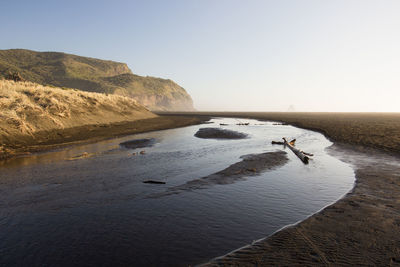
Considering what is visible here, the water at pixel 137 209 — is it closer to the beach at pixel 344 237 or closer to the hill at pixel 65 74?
the beach at pixel 344 237

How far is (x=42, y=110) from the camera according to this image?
2700 cm

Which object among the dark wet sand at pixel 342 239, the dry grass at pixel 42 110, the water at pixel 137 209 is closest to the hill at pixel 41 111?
the dry grass at pixel 42 110

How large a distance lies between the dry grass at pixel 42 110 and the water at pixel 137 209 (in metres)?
8.77

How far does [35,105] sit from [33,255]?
27.6m

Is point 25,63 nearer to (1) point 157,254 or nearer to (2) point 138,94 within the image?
(2) point 138,94

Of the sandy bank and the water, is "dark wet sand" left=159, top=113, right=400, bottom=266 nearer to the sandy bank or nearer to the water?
the water

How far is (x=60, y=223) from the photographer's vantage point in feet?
24.2

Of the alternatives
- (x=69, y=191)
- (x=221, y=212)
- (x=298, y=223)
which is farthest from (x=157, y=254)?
(x=69, y=191)

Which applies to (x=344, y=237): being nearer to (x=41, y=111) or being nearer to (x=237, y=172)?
(x=237, y=172)

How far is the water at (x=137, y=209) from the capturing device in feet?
19.2

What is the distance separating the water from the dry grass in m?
8.77

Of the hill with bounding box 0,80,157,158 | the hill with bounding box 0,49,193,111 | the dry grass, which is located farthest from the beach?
the hill with bounding box 0,49,193,111

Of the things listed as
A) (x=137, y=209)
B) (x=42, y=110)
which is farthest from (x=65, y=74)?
(x=137, y=209)

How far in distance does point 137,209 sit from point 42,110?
25864 millimetres
